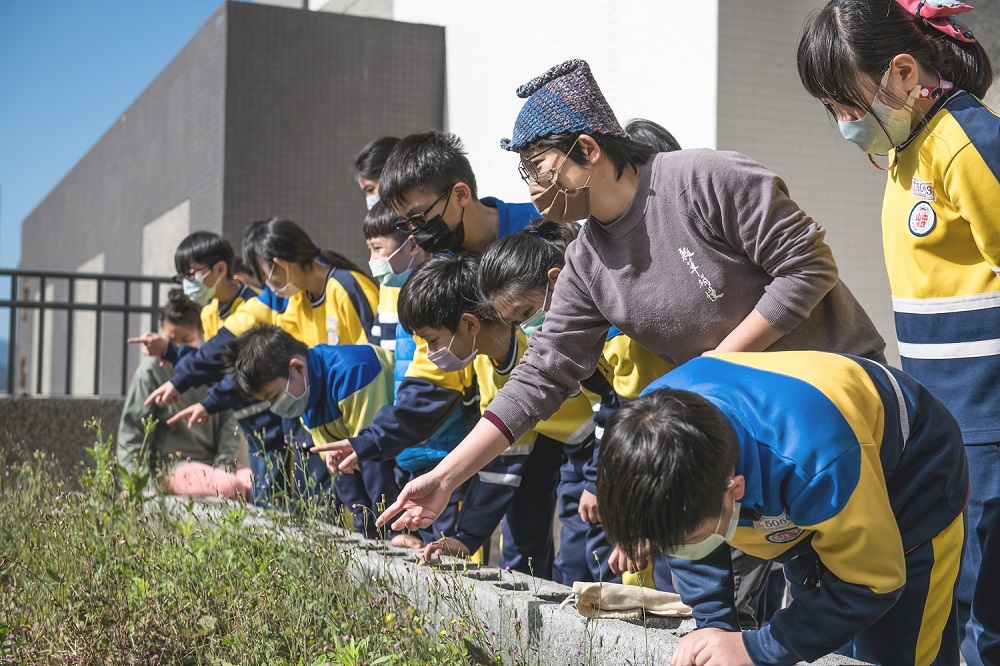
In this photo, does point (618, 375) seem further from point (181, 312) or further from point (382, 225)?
point (181, 312)

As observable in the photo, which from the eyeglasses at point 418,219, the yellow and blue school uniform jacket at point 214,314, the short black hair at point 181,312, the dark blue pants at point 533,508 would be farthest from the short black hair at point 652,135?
the short black hair at point 181,312

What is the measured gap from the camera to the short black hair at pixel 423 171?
4.39m

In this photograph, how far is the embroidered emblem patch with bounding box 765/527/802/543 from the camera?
2.19m

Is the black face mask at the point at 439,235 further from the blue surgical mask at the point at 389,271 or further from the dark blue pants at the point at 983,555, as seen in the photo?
the dark blue pants at the point at 983,555

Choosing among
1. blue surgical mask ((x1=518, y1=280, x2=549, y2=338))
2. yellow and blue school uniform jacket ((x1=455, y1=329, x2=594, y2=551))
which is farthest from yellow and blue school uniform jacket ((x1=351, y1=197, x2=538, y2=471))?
blue surgical mask ((x1=518, y1=280, x2=549, y2=338))

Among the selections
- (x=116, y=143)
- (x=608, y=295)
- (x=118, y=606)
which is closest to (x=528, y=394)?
(x=608, y=295)

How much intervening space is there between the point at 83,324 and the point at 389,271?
15.4 meters

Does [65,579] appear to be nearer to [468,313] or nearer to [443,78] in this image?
[468,313]

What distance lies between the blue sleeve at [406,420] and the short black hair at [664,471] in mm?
2188

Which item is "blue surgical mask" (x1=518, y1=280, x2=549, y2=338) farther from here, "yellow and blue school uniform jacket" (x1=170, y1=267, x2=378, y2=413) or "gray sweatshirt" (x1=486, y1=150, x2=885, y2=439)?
"yellow and blue school uniform jacket" (x1=170, y1=267, x2=378, y2=413)

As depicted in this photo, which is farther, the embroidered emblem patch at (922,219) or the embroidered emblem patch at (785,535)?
the embroidered emblem patch at (922,219)

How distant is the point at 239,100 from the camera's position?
Answer: 11.1 meters

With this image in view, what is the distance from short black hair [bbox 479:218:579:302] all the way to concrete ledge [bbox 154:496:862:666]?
3.12 ft

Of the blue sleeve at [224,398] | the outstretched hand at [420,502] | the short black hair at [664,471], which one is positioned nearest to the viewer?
the short black hair at [664,471]
